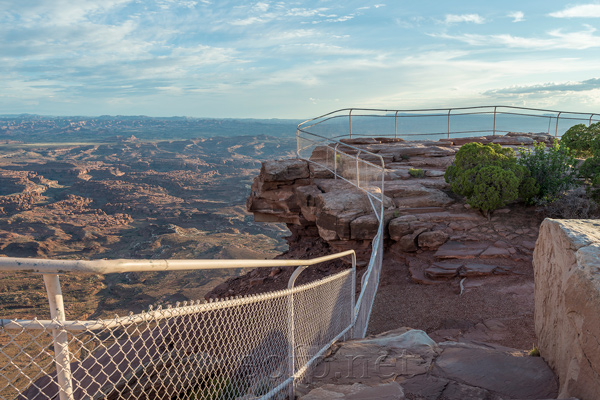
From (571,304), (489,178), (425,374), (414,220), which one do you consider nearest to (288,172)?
(414,220)

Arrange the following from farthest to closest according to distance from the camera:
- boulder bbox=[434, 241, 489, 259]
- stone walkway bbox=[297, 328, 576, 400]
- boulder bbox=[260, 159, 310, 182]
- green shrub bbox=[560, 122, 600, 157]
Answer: boulder bbox=[260, 159, 310, 182]
green shrub bbox=[560, 122, 600, 157]
boulder bbox=[434, 241, 489, 259]
stone walkway bbox=[297, 328, 576, 400]

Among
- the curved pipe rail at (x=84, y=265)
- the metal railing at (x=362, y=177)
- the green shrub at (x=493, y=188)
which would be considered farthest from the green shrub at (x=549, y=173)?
the curved pipe rail at (x=84, y=265)

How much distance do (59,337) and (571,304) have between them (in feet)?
12.5

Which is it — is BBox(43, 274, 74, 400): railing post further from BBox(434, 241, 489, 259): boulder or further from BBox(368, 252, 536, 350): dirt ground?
BBox(434, 241, 489, 259): boulder

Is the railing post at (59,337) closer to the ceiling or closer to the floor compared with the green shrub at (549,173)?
closer to the ceiling

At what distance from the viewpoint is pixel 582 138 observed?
13.1m

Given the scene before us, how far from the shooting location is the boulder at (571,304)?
301 centimetres

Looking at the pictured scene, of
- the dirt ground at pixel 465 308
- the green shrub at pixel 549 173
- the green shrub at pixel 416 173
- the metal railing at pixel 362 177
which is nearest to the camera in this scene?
the dirt ground at pixel 465 308

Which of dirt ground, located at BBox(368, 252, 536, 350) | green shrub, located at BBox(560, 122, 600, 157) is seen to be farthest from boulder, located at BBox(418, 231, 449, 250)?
green shrub, located at BBox(560, 122, 600, 157)

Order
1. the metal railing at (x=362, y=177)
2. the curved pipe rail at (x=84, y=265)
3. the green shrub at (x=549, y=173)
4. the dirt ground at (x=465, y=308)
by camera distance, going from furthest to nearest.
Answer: the green shrub at (x=549, y=173) < the metal railing at (x=362, y=177) < the dirt ground at (x=465, y=308) < the curved pipe rail at (x=84, y=265)

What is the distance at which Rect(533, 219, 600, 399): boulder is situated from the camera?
3010mm

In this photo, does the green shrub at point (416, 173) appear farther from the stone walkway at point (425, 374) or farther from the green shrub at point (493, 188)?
the stone walkway at point (425, 374)

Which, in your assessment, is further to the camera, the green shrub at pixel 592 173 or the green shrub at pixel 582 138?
the green shrub at pixel 582 138

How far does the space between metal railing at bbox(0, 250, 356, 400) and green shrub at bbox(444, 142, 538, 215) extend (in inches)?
244
